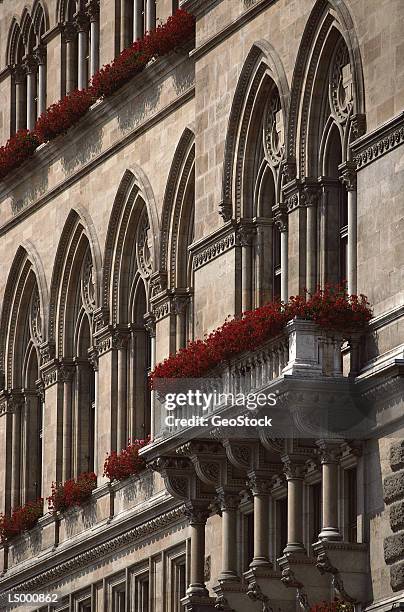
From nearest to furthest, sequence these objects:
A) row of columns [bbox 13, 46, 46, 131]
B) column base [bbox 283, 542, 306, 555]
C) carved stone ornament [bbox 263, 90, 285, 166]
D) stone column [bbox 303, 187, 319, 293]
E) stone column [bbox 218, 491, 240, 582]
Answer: column base [bbox 283, 542, 306, 555] < stone column [bbox 303, 187, 319, 293] < stone column [bbox 218, 491, 240, 582] < carved stone ornament [bbox 263, 90, 285, 166] < row of columns [bbox 13, 46, 46, 131]

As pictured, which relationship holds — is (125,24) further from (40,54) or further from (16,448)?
(16,448)

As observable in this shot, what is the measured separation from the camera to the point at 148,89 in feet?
159

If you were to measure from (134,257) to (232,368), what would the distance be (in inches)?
416

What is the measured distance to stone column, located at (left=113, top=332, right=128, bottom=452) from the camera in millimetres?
48656

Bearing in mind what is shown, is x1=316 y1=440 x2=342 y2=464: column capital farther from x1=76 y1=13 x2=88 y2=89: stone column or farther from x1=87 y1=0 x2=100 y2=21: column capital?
x1=87 y1=0 x2=100 y2=21: column capital

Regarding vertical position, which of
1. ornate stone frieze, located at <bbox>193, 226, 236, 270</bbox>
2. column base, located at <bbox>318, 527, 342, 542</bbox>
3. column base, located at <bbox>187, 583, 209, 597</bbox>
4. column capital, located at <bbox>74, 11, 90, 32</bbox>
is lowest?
column base, located at <bbox>318, 527, 342, 542</bbox>

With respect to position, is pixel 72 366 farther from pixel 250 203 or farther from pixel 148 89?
pixel 250 203

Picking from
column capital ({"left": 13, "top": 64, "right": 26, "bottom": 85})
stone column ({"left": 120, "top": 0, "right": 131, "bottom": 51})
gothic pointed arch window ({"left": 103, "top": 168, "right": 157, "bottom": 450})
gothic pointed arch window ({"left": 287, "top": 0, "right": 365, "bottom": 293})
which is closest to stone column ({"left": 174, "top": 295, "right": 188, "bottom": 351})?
gothic pointed arch window ({"left": 103, "top": 168, "right": 157, "bottom": 450})

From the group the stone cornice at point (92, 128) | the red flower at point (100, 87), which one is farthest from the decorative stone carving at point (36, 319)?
the red flower at point (100, 87)

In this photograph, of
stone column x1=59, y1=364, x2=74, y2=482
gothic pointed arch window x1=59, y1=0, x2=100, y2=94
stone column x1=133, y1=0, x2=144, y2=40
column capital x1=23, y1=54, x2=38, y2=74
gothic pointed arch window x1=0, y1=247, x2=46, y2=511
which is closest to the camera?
stone column x1=133, y1=0, x2=144, y2=40

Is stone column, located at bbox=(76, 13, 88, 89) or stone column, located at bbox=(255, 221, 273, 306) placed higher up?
stone column, located at bbox=(76, 13, 88, 89)

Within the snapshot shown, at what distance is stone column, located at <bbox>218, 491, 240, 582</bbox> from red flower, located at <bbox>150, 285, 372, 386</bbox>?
1912mm

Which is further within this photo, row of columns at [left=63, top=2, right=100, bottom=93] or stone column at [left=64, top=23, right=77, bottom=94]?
stone column at [left=64, top=23, right=77, bottom=94]

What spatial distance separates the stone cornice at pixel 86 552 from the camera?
45.7 metres
